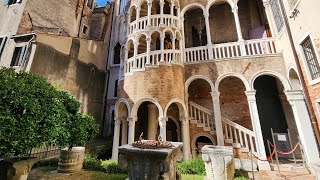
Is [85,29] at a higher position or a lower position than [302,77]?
higher

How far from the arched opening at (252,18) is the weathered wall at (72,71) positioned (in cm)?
1443

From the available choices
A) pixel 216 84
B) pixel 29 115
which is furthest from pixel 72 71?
pixel 216 84

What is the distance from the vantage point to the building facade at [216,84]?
9.59 m

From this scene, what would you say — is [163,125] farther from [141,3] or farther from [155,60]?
[141,3]

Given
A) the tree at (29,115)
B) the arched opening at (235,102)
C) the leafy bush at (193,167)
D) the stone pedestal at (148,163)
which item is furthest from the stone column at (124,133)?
the stone pedestal at (148,163)

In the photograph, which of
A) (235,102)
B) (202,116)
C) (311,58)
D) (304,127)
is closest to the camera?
(311,58)

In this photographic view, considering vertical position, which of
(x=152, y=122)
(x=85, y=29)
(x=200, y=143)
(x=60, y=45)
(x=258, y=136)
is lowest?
(x=200, y=143)

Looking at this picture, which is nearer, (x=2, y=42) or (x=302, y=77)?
(x=302, y=77)

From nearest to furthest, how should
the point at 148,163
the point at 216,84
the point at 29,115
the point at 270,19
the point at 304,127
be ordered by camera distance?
1. the point at 148,163
2. the point at 29,115
3. the point at 304,127
4. the point at 216,84
5. the point at 270,19

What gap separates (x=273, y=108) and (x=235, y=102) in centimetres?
260

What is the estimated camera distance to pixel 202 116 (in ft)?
37.6

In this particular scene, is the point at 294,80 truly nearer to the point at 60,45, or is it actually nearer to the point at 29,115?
the point at 29,115

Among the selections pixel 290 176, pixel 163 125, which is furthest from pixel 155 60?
pixel 290 176

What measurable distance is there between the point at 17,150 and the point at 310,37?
11814 millimetres
